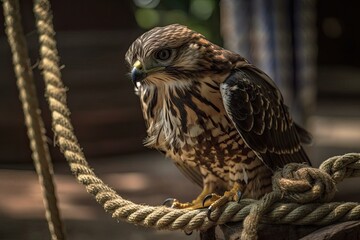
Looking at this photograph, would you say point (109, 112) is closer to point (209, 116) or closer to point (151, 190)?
point (151, 190)

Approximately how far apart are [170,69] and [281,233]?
45 centimetres

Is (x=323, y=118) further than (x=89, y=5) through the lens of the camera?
Yes

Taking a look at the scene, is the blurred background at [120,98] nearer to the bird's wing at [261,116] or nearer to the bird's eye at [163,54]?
the bird's wing at [261,116]

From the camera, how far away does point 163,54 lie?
156cm

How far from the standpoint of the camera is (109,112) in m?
5.41

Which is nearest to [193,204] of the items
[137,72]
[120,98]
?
[137,72]

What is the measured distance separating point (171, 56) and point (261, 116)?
1.02 ft

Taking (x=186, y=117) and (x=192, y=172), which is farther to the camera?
(x=192, y=172)

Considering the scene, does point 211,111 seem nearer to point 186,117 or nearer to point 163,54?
point 186,117

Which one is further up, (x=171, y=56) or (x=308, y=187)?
(x=171, y=56)

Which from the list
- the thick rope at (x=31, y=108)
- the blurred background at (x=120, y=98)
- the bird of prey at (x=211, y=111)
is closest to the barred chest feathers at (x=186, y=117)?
the bird of prey at (x=211, y=111)

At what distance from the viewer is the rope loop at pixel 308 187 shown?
1344 mm

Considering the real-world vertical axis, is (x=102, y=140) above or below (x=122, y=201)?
below

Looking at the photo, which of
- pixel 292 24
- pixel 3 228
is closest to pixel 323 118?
pixel 292 24
